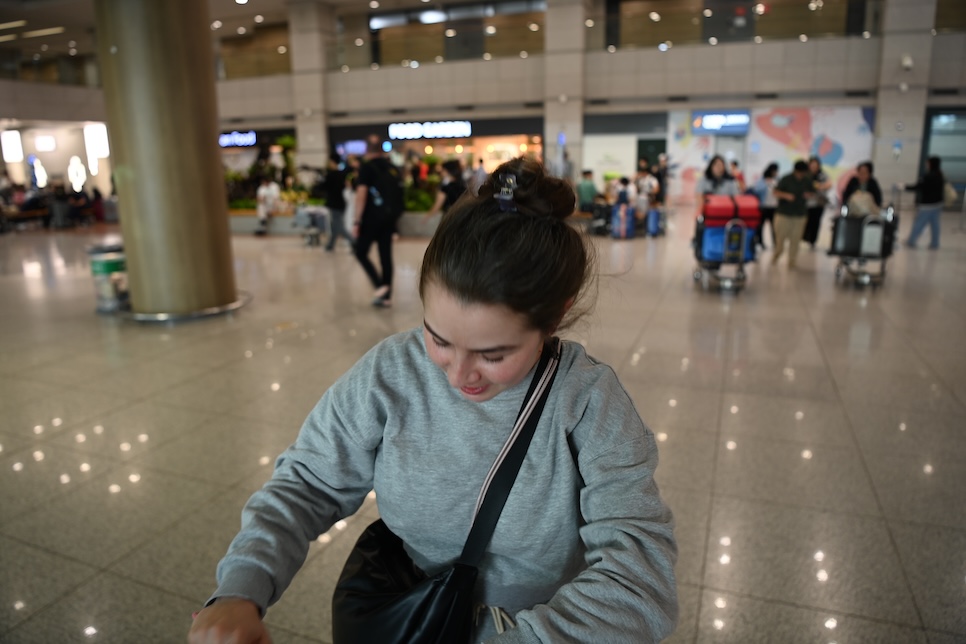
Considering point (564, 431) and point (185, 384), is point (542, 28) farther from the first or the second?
point (564, 431)

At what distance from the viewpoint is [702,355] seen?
5438 mm

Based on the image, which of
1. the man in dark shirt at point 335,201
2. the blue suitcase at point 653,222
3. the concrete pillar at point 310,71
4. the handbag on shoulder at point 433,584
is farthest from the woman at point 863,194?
the concrete pillar at point 310,71

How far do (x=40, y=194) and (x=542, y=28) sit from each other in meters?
17.3

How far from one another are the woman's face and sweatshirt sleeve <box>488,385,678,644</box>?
18 centimetres

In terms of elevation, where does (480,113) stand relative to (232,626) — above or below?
above

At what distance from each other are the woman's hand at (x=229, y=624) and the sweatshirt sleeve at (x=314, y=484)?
0.26 feet

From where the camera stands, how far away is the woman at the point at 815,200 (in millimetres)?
10680

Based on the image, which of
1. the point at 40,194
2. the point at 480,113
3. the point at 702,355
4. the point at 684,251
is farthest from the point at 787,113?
the point at 40,194

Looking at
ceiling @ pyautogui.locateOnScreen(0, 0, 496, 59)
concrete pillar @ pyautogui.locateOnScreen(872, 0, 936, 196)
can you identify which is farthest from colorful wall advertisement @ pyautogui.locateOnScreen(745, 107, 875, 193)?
ceiling @ pyautogui.locateOnScreen(0, 0, 496, 59)

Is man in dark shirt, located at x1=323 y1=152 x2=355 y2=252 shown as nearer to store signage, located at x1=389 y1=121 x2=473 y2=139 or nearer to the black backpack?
the black backpack

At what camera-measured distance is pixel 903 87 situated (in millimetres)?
18984

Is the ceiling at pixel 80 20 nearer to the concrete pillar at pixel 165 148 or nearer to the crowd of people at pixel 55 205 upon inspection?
the crowd of people at pixel 55 205

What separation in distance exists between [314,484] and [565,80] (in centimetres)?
2184

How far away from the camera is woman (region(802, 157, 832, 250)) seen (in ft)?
35.0
